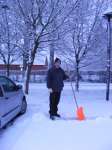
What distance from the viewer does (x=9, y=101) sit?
9719 millimetres

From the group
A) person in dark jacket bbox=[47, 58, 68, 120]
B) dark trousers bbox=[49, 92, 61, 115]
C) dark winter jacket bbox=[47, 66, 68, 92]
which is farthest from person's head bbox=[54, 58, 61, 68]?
dark trousers bbox=[49, 92, 61, 115]

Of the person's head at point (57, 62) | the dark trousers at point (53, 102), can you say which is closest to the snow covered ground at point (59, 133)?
the dark trousers at point (53, 102)

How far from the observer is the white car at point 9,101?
8.99m

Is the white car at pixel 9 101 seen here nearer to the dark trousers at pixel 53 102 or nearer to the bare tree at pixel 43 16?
the dark trousers at pixel 53 102

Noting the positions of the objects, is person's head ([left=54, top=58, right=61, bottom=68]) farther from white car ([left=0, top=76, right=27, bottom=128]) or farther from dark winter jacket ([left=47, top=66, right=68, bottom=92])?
white car ([left=0, top=76, right=27, bottom=128])

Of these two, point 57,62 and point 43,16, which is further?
point 43,16

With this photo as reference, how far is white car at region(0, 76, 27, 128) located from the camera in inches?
354

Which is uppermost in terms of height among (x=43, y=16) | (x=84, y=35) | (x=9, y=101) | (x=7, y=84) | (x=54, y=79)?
(x=43, y=16)

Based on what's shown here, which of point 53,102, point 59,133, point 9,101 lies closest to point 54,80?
point 53,102

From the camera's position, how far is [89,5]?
19.8 m

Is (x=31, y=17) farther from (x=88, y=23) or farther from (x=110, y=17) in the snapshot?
(x=88, y=23)

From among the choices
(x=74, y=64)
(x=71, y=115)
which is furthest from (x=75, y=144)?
(x=74, y=64)

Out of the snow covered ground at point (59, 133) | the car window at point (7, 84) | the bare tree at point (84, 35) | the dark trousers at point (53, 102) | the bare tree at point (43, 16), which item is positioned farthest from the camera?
the bare tree at point (84, 35)

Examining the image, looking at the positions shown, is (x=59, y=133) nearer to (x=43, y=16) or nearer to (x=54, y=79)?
(x=54, y=79)
